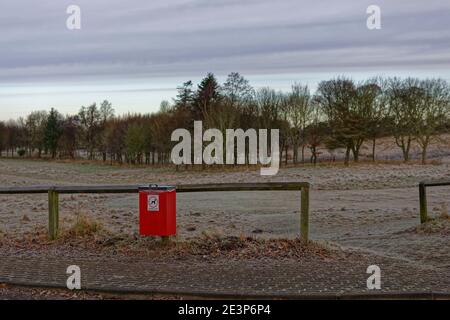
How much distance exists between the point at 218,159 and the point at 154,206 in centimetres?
4682

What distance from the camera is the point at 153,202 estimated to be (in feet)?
31.4

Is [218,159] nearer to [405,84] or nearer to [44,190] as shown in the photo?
[405,84]

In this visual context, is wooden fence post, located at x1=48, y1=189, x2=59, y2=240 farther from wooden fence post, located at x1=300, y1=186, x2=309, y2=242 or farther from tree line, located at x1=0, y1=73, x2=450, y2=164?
tree line, located at x1=0, y1=73, x2=450, y2=164

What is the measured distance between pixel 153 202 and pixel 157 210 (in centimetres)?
16

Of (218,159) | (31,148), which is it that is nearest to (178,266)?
(218,159)

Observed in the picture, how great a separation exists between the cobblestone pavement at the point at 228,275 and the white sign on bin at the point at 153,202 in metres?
1.00

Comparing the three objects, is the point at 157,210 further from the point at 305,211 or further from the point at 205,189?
the point at 305,211

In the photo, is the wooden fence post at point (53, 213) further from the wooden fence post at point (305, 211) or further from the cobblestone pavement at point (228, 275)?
the wooden fence post at point (305, 211)

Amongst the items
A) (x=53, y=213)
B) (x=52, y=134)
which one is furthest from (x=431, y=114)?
(x=52, y=134)

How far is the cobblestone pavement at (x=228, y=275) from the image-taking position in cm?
697

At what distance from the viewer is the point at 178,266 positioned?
27.5ft

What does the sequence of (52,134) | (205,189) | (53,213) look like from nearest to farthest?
(205,189)
(53,213)
(52,134)

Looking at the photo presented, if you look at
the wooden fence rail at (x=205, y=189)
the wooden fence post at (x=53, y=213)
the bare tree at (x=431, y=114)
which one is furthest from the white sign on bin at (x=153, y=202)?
the bare tree at (x=431, y=114)
